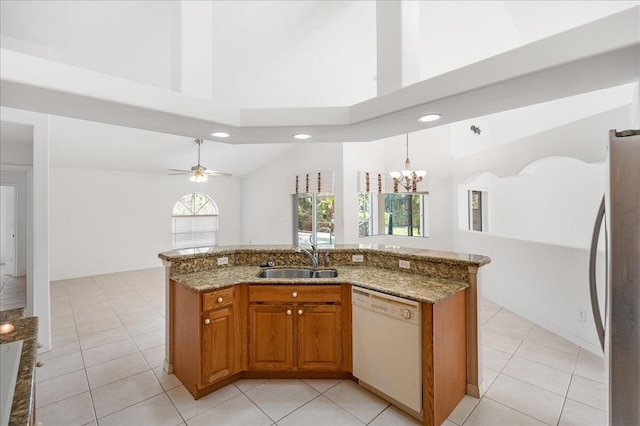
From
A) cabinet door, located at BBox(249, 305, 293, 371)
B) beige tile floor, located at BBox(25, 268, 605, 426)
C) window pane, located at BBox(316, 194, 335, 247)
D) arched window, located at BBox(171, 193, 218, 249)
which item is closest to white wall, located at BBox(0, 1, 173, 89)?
cabinet door, located at BBox(249, 305, 293, 371)

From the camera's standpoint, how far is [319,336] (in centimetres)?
240

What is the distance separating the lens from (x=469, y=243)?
506 cm

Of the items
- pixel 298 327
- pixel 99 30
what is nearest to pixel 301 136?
pixel 298 327

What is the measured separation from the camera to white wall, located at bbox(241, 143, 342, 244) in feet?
19.9

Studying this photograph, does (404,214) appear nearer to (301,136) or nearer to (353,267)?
(353,267)

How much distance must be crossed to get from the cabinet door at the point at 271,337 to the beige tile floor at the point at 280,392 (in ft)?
0.65

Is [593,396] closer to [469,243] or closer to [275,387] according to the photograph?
[275,387]

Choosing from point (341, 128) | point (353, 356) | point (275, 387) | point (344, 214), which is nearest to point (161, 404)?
point (275, 387)

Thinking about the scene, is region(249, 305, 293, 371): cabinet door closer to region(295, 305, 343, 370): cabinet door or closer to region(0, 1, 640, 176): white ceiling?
region(295, 305, 343, 370): cabinet door

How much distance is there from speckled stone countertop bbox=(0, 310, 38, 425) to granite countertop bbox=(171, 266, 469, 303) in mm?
920

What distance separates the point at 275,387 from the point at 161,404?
0.88 meters

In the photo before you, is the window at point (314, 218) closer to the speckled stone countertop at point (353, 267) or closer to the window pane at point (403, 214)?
the window pane at point (403, 214)

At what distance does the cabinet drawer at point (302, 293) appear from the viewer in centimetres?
238

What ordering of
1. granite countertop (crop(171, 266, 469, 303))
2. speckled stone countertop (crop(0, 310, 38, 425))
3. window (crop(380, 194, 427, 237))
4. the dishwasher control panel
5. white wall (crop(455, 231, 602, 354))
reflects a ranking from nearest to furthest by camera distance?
speckled stone countertop (crop(0, 310, 38, 425)), the dishwasher control panel, granite countertop (crop(171, 266, 469, 303)), white wall (crop(455, 231, 602, 354)), window (crop(380, 194, 427, 237))
